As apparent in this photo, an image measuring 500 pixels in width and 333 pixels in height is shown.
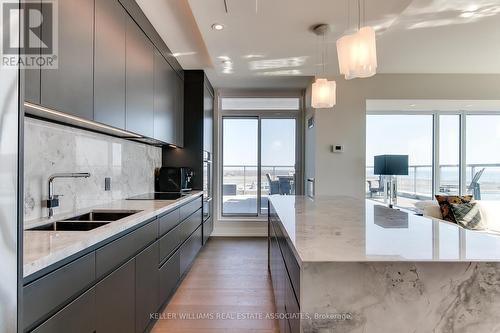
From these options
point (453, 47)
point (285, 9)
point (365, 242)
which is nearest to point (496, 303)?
point (365, 242)

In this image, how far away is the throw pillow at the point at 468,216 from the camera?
10.7 ft

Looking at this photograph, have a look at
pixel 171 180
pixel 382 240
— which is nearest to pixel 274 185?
pixel 171 180

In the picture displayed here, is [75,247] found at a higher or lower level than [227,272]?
higher

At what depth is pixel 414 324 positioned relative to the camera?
101 cm

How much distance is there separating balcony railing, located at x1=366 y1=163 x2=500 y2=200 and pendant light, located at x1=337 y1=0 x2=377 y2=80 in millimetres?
3677

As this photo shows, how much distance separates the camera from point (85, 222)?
5.71 ft

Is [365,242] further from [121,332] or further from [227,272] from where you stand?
[227,272]

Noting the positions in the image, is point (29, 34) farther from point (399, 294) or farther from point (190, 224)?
point (190, 224)

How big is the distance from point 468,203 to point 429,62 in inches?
77.6

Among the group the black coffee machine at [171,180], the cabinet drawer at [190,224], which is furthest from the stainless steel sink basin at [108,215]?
the black coffee machine at [171,180]

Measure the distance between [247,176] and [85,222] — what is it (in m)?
3.86

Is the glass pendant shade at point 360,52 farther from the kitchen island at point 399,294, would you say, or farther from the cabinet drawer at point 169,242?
the cabinet drawer at point 169,242

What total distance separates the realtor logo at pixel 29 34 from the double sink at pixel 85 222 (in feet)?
3.02

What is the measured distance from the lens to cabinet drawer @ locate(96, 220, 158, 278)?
1.40 metres
